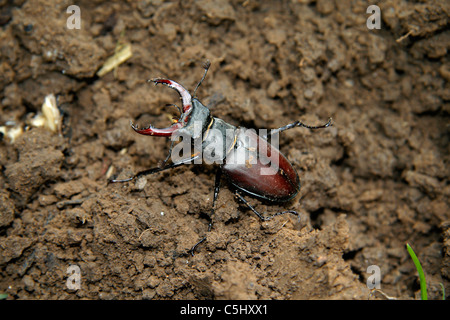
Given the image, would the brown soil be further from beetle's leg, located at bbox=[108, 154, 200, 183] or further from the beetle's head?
the beetle's head

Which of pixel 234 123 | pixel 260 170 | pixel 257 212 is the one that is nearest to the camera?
pixel 257 212

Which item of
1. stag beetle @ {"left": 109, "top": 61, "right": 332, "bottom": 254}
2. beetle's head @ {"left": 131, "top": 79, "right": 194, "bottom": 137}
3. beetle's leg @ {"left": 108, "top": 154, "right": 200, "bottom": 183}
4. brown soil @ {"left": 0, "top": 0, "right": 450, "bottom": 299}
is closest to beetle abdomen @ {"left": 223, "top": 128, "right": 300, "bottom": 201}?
stag beetle @ {"left": 109, "top": 61, "right": 332, "bottom": 254}

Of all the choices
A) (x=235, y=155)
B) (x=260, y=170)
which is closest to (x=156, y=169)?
(x=235, y=155)

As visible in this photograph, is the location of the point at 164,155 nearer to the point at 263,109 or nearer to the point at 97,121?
the point at 97,121

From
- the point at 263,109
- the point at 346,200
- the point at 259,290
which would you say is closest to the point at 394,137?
the point at 346,200

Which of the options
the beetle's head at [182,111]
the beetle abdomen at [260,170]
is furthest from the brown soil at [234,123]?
the beetle's head at [182,111]

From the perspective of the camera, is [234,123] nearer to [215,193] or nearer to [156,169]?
[215,193]

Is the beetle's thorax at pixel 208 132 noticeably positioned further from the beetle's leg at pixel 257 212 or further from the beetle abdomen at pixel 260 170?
the beetle's leg at pixel 257 212
